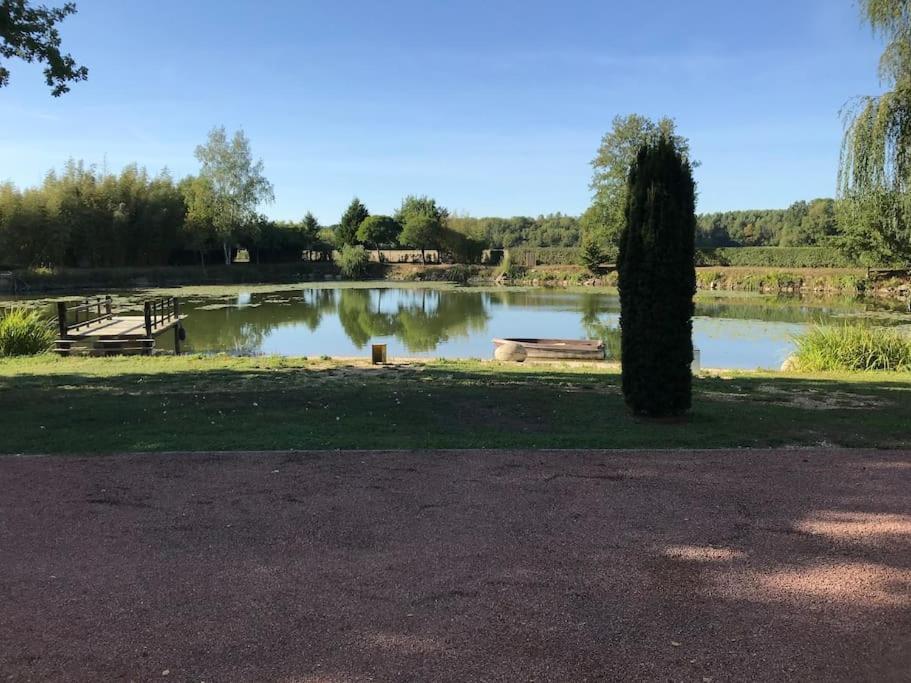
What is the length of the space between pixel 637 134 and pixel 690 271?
2111 inches

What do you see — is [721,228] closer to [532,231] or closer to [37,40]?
[532,231]

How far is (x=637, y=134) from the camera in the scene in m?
56.3

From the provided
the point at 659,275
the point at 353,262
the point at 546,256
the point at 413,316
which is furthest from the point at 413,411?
the point at 546,256

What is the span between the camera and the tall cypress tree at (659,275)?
7062 millimetres

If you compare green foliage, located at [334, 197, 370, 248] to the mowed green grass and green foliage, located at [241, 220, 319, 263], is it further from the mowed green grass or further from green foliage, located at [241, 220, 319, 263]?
the mowed green grass

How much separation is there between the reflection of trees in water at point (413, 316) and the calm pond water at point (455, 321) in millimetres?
45

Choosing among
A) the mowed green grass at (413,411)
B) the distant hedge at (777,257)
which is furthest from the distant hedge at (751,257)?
the mowed green grass at (413,411)

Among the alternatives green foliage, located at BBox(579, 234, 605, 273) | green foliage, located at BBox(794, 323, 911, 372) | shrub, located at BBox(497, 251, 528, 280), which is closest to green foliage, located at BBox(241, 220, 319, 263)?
shrub, located at BBox(497, 251, 528, 280)

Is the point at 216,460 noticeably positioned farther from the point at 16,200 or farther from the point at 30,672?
the point at 16,200

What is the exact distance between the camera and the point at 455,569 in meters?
3.65

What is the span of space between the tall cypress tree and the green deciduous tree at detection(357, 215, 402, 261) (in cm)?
6366

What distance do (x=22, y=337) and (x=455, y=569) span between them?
16.7 m

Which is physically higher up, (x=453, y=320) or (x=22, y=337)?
(x=22, y=337)

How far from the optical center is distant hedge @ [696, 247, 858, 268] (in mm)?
50312
